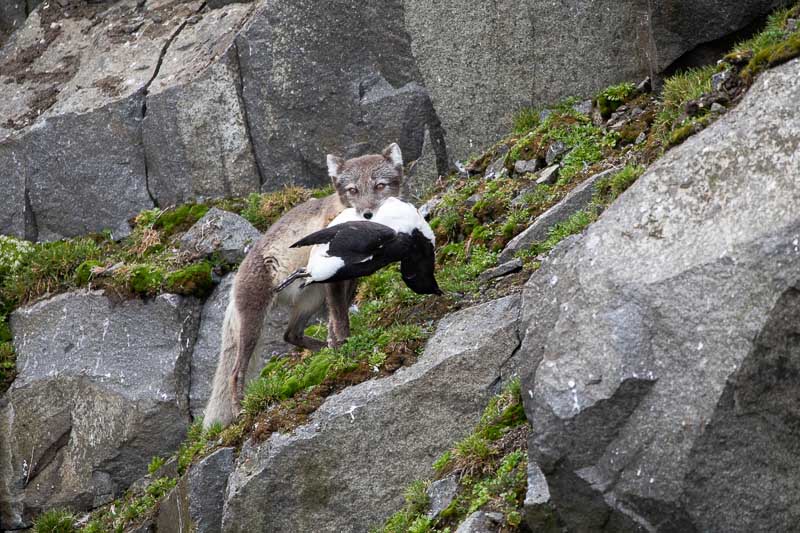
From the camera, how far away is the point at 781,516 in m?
4.60

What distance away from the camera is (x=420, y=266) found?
7496 millimetres

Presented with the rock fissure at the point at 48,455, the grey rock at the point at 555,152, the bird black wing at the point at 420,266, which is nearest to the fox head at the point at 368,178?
the bird black wing at the point at 420,266

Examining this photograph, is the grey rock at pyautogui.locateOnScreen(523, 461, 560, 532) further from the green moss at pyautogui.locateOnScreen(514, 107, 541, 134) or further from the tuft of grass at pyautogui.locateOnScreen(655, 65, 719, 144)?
the green moss at pyautogui.locateOnScreen(514, 107, 541, 134)

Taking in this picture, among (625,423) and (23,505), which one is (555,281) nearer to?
(625,423)

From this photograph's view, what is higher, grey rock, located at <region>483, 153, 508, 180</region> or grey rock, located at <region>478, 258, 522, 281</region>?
grey rock, located at <region>478, 258, 522, 281</region>

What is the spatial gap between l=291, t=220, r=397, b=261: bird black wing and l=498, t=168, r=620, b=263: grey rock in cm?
131

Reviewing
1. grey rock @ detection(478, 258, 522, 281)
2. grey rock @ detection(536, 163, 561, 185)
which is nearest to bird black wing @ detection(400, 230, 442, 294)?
grey rock @ detection(478, 258, 522, 281)

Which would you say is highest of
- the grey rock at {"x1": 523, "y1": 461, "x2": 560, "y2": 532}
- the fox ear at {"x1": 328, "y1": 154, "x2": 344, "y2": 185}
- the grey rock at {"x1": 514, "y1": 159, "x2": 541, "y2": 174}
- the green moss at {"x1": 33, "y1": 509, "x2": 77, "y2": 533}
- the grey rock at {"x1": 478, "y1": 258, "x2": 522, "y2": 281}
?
the fox ear at {"x1": 328, "y1": 154, "x2": 344, "y2": 185}

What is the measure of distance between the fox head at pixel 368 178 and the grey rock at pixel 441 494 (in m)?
2.58

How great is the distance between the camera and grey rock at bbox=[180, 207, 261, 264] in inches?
448

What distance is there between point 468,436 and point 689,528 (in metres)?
2.13

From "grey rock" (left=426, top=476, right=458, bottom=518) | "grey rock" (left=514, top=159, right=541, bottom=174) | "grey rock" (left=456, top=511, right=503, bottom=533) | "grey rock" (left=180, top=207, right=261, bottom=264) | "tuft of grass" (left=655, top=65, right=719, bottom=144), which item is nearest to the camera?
"grey rock" (left=456, top=511, right=503, bottom=533)

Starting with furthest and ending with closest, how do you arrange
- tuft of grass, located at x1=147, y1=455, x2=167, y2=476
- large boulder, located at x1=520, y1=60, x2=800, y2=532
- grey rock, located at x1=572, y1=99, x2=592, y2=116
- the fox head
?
grey rock, located at x1=572, y1=99, x2=592, y2=116, tuft of grass, located at x1=147, y1=455, x2=167, y2=476, the fox head, large boulder, located at x1=520, y1=60, x2=800, y2=532

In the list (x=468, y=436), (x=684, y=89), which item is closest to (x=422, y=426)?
(x=468, y=436)
